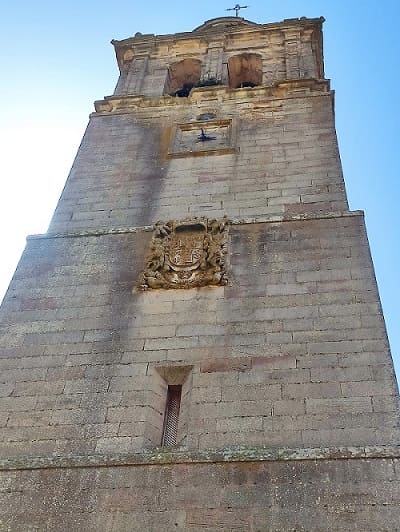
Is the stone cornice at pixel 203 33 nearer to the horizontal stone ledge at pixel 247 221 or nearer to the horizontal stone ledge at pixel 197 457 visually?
the horizontal stone ledge at pixel 247 221

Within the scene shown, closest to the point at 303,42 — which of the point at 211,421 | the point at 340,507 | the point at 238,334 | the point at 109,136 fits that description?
the point at 109,136

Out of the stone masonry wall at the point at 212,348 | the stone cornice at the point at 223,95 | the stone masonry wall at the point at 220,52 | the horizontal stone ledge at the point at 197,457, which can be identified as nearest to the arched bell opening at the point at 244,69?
the stone masonry wall at the point at 220,52

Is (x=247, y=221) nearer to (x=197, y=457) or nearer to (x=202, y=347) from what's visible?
(x=202, y=347)

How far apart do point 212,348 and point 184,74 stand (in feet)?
37.5

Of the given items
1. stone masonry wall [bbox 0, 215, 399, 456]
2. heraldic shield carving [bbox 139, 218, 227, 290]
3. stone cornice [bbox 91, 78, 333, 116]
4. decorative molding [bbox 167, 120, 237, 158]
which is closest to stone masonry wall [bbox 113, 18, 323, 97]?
stone cornice [bbox 91, 78, 333, 116]

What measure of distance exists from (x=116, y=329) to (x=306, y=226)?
3.33 metres

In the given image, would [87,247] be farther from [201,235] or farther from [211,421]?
[211,421]

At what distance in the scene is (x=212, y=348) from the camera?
886 cm

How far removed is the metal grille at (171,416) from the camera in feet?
26.7

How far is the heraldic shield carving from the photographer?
9867 mm

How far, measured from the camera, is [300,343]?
866 cm

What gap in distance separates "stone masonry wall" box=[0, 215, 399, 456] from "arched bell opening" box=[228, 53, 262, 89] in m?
8.45

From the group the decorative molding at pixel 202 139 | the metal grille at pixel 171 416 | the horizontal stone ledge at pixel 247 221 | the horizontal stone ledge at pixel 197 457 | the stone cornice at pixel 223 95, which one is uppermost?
the stone cornice at pixel 223 95

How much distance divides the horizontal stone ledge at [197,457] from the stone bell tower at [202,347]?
2cm
